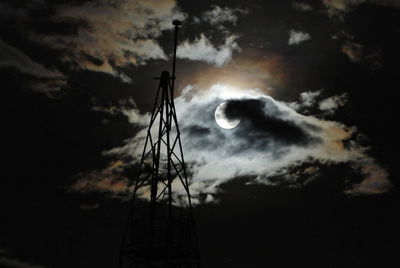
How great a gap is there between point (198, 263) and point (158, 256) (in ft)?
7.55

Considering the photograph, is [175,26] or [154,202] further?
[175,26]

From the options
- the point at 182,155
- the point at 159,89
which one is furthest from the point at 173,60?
the point at 182,155

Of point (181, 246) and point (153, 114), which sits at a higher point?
point (153, 114)

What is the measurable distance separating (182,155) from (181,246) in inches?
234

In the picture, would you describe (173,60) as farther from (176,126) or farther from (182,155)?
(182,155)

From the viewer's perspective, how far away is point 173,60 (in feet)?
90.3

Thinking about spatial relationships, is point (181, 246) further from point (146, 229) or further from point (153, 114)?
point (153, 114)

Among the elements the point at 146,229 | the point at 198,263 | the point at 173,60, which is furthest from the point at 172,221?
the point at 173,60

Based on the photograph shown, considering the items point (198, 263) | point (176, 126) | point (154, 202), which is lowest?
point (198, 263)

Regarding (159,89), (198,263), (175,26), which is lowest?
(198,263)

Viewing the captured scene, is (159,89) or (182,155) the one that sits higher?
(159,89)

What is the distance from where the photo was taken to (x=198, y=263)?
23.8 meters

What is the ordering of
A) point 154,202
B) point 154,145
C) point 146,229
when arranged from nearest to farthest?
point 146,229
point 154,202
point 154,145

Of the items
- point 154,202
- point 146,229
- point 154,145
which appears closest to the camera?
→ point 146,229
